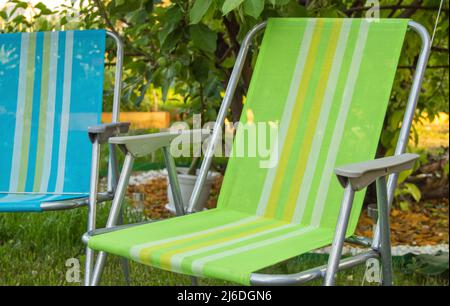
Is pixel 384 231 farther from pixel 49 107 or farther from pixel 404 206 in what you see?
pixel 404 206

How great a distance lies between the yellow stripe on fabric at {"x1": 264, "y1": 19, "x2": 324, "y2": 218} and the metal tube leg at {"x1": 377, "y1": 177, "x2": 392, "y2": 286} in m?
0.51

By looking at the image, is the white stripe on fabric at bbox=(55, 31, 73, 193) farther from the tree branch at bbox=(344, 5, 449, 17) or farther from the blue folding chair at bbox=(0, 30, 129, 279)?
the tree branch at bbox=(344, 5, 449, 17)

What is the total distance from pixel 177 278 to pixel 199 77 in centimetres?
89

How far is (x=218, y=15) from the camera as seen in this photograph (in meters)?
2.88

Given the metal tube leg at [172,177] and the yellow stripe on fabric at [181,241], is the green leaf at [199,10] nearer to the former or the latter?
the metal tube leg at [172,177]

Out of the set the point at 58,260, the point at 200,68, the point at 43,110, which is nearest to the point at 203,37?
the point at 200,68

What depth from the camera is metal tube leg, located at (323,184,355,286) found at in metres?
1.74

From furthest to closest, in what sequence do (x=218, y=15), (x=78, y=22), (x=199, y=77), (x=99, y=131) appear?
(x=78, y=22), (x=199, y=77), (x=218, y=15), (x=99, y=131)

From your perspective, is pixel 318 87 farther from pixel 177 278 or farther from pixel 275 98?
pixel 177 278

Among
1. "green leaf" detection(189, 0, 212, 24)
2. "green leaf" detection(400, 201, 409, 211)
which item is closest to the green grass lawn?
"green leaf" detection(400, 201, 409, 211)

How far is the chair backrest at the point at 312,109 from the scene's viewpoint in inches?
92.5

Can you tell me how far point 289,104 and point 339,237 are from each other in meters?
0.87

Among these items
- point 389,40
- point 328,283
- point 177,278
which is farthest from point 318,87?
point 177,278

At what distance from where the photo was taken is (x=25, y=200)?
2.52 metres
